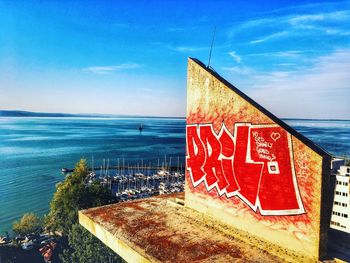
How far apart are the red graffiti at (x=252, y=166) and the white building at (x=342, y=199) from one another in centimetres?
1129

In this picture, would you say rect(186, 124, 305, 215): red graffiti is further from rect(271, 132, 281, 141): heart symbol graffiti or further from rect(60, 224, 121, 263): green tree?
rect(60, 224, 121, 263): green tree

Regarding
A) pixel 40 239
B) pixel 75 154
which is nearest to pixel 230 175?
pixel 40 239

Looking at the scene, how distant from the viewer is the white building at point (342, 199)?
22.9 metres

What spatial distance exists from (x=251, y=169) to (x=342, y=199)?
577 inches

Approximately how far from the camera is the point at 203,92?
58.4 feet

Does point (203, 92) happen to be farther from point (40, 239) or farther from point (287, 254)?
point (40, 239)

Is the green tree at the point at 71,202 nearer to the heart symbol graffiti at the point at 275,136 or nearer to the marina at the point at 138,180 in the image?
the marina at the point at 138,180

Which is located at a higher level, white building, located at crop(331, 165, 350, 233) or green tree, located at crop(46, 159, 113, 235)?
white building, located at crop(331, 165, 350, 233)

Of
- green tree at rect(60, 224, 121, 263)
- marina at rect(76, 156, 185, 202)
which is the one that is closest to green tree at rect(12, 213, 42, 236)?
green tree at rect(60, 224, 121, 263)

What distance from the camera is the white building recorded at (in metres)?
22.9

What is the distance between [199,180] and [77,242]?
70.6 feet

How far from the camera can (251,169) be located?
14891 millimetres

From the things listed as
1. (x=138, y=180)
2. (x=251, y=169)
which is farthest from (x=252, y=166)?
(x=138, y=180)

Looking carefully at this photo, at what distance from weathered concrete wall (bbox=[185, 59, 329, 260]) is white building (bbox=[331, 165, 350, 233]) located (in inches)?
446
